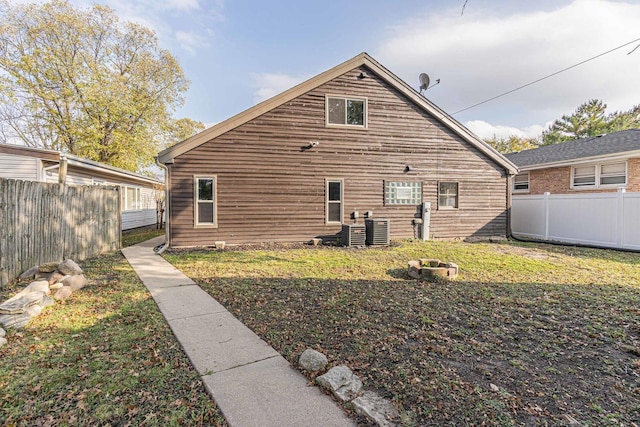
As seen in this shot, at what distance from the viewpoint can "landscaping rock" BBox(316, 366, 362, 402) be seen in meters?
2.32

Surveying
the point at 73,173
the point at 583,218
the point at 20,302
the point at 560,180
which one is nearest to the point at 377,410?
the point at 20,302

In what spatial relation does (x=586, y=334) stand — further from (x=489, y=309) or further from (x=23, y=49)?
(x=23, y=49)

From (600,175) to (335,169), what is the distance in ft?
37.5

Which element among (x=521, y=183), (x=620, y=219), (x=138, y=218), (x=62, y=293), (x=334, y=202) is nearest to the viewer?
(x=62, y=293)

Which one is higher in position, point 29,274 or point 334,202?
point 334,202

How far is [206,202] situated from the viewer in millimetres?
9586

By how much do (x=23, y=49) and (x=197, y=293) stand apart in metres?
22.7

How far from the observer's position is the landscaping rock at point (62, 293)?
462 centimetres

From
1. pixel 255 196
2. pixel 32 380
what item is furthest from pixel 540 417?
pixel 255 196

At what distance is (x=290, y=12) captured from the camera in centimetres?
1041

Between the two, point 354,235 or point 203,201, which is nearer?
point 203,201

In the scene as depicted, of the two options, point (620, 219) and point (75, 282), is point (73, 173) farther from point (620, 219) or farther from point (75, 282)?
point (620, 219)

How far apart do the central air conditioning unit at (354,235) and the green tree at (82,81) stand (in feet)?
59.6

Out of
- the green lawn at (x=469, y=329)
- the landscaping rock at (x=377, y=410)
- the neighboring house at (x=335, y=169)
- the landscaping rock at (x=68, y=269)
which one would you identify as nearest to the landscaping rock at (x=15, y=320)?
the landscaping rock at (x=68, y=269)
